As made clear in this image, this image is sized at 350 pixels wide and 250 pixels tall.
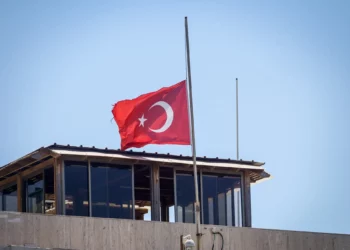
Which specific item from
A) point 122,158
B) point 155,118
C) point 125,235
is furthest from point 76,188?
point 125,235

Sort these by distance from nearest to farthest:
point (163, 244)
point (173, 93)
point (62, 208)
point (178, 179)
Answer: point (163, 244)
point (173, 93)
point (62, 208)
point (178, 179)

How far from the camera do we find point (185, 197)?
1897 inches

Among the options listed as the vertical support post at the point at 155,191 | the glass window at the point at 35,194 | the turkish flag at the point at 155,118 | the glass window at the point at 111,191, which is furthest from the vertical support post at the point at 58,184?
the vertical support post at the point at 155,191

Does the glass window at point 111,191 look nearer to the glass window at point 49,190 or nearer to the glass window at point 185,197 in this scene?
the glass window at point 49,190

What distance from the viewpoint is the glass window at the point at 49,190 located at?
150 ft

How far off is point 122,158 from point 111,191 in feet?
4.85

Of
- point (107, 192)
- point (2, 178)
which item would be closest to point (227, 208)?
point (107, 192)

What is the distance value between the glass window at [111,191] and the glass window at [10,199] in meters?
4.72

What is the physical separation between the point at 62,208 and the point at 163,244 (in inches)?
284

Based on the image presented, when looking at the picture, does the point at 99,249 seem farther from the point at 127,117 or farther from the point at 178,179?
the point at 178,179

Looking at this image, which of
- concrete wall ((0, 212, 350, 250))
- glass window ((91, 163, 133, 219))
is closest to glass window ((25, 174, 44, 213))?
glass window ((91, 163, 133, 219))

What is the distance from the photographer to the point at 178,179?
48312mm

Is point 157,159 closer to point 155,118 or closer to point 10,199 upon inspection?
point 155,118

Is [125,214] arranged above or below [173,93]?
below
